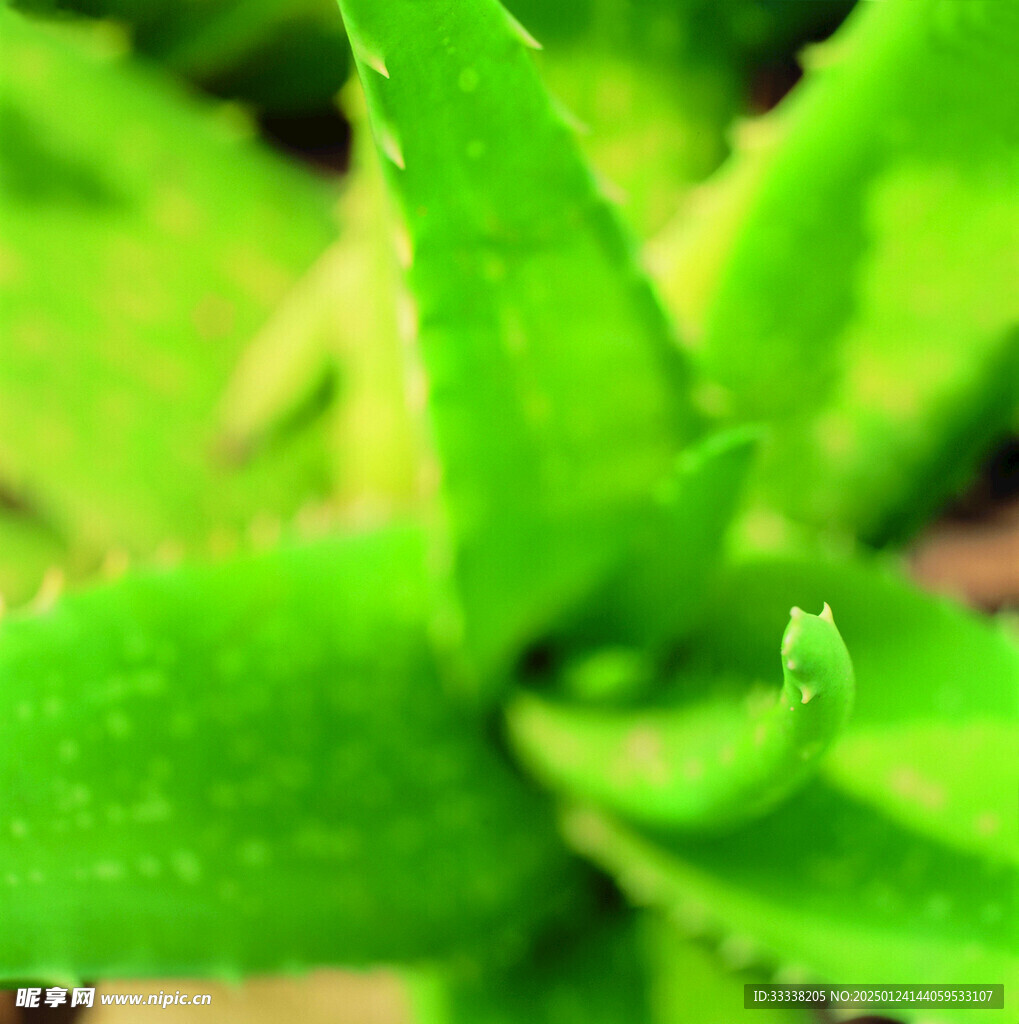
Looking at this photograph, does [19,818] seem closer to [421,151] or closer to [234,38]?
[421,151]

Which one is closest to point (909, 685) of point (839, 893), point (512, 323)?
point (839, 893)

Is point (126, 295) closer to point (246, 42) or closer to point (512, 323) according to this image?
point (246, 42)

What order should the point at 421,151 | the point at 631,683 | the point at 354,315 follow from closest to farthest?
the point at 421,151, the point at 631,683, the point at 354,315

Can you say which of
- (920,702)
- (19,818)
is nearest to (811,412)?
(920,702)

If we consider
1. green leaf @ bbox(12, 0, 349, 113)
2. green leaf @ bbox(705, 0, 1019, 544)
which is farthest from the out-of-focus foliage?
green leaf @ bbox(12, 0, 349, 113)

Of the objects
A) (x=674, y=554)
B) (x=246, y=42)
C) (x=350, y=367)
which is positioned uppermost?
(x=246, y=42)

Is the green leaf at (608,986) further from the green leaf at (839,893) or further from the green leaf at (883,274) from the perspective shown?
the green leaf at (883,274)

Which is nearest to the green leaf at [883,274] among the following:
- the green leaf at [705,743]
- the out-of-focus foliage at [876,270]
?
the out-of-focus foliage at [876,270]
